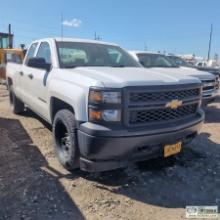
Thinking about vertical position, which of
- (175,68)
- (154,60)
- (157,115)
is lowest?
(157,115)

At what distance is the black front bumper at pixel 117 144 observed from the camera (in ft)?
10.9

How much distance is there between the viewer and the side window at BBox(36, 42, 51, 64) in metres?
5.04

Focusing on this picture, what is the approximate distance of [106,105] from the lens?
3.35m

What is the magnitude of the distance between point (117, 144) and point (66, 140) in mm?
1095

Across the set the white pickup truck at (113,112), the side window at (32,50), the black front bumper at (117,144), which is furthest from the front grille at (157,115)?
the side window at (32,50)

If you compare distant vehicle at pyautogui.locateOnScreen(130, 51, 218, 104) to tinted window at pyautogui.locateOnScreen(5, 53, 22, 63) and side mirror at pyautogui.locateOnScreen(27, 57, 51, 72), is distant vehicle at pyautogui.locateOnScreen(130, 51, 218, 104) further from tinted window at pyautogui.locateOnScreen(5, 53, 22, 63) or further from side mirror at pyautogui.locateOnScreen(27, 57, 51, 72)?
tinted window at pyautogui.locateOnScreen(5, 53, 22, 63)

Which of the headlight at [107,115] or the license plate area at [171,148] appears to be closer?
the headlight at [107,115]

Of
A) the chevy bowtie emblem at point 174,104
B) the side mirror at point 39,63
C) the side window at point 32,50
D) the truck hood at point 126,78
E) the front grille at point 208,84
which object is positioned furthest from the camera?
the front grille at point 208,84

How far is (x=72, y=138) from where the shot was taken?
3.73 meters

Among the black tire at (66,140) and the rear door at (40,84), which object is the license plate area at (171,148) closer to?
the black tire at (66,140)

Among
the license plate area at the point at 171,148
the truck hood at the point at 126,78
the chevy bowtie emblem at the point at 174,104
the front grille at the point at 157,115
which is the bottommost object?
the license plate area at the point at 171,148

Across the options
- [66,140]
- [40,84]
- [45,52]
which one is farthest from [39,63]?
[66,140]

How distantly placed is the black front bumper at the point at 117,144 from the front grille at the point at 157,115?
0.40 feet

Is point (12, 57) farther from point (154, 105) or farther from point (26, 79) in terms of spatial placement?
point (154, 105)
